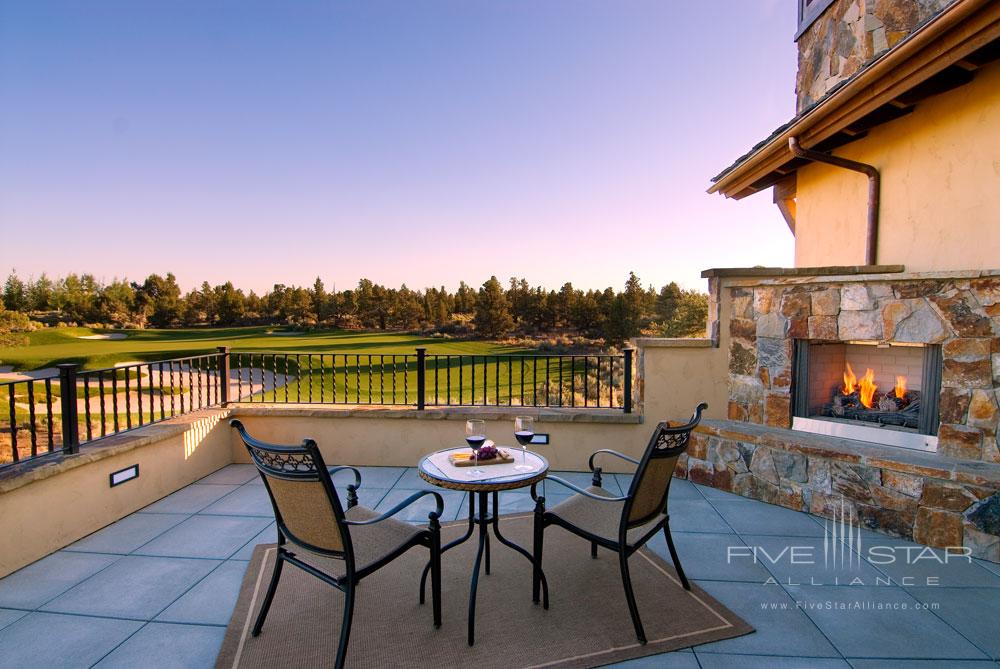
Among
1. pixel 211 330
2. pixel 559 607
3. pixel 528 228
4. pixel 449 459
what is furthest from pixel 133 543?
pixel 211 330

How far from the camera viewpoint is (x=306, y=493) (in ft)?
5.55

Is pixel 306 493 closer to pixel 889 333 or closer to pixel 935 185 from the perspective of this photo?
pixel 889 333

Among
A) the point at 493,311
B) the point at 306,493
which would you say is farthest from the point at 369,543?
the point at 493,311

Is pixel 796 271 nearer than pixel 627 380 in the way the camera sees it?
Yes

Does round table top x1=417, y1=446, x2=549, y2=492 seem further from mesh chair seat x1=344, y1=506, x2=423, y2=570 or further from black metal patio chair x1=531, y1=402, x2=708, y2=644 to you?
mesh chair seat x1=344, y1=506, x2=423, y2=570

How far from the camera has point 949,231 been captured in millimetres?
3189

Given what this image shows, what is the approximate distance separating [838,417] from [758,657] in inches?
90.9

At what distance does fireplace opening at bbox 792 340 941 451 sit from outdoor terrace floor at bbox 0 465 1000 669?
2.36 feet

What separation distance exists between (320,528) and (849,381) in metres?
3.93

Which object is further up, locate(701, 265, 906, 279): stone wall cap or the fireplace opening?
locate(701, 265, 906, 279): stone wall cap

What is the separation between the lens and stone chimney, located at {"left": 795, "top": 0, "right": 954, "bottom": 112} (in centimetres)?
356

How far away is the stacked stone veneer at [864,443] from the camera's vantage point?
2633 millimetres

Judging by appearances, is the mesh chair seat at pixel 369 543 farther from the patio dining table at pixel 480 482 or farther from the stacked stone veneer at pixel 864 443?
the stacked stone veneer at pixel 864 443

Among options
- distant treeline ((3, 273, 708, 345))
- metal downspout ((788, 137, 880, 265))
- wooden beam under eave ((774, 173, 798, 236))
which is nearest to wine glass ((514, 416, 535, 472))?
metal downspout ((788, 137, 880, 265))
